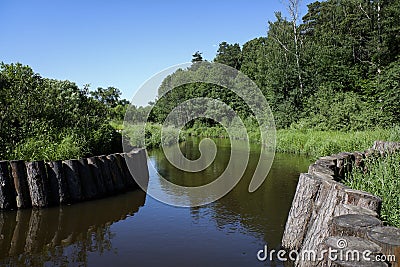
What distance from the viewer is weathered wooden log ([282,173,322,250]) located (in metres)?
5.88

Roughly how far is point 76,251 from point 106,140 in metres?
7.32

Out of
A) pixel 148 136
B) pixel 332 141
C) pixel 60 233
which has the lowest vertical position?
pixel 60 233

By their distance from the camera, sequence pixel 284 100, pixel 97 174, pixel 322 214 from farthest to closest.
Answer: pixel 284 100 → pixel 97 174 → pixel 322 214

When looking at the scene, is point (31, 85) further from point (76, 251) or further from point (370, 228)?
point (370, 228)

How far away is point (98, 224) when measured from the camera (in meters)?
7.50

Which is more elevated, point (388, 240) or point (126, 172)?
point (126, 172)

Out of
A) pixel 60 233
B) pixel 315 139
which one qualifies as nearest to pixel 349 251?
pixel 60 233

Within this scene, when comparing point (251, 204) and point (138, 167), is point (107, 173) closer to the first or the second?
point (138, 167)

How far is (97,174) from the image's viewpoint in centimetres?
935

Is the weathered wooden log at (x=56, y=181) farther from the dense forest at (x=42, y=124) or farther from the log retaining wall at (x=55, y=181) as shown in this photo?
the dense forest at (x=42, y=124)

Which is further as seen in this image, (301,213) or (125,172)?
(125,172)

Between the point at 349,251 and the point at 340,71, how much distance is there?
2876 centimetres

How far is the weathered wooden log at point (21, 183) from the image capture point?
803 centimetres

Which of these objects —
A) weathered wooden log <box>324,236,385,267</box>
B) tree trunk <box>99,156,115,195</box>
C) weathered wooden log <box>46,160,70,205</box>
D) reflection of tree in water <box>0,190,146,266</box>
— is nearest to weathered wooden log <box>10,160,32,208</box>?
reflection of tree in water <box>0,190,146,266</box>
